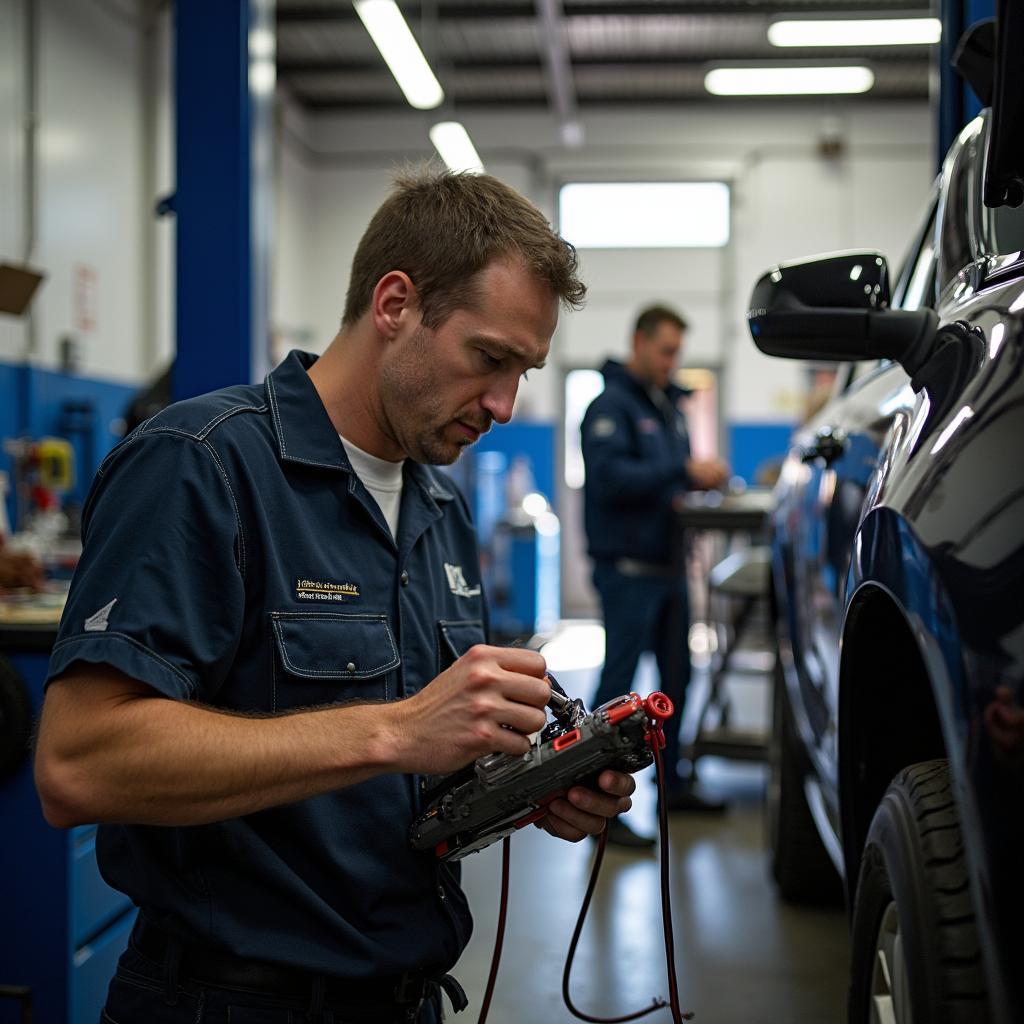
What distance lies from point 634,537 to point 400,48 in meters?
4.59

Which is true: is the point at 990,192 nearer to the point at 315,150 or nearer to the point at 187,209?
the point at 187,209

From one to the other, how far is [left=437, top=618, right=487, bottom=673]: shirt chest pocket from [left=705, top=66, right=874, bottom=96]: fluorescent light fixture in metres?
9.05

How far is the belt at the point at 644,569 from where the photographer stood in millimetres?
4453

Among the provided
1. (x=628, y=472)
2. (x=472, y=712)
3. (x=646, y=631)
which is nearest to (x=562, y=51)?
(x=628, y=472)

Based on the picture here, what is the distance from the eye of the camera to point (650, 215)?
42.6ft

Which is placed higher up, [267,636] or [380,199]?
[380,199]

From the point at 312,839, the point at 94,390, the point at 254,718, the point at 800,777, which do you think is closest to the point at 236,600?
the point at 254,718

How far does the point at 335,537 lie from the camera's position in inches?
57.9

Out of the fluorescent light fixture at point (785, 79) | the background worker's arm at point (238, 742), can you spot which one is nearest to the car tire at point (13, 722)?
the background worker's arm at point (238, 742)

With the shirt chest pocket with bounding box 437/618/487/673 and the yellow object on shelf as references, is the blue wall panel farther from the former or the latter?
the shirt chest pocket with bounding box 437/618/487/673

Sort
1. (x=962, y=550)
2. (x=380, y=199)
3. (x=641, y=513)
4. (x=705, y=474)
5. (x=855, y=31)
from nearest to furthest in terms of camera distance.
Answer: (x=962, y=550) < (x=641, y=513) < (x=705, y=474) < (x=855, y=31) < (x=380, y=199)

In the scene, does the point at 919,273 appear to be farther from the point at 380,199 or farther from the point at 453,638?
the point at 380,199

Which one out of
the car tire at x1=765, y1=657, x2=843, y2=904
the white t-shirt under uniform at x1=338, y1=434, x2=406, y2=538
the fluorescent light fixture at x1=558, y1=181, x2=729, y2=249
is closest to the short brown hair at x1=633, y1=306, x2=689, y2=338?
the car tire at x1=765, y1=657, x2=843, y2=904

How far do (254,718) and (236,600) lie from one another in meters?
0.15
